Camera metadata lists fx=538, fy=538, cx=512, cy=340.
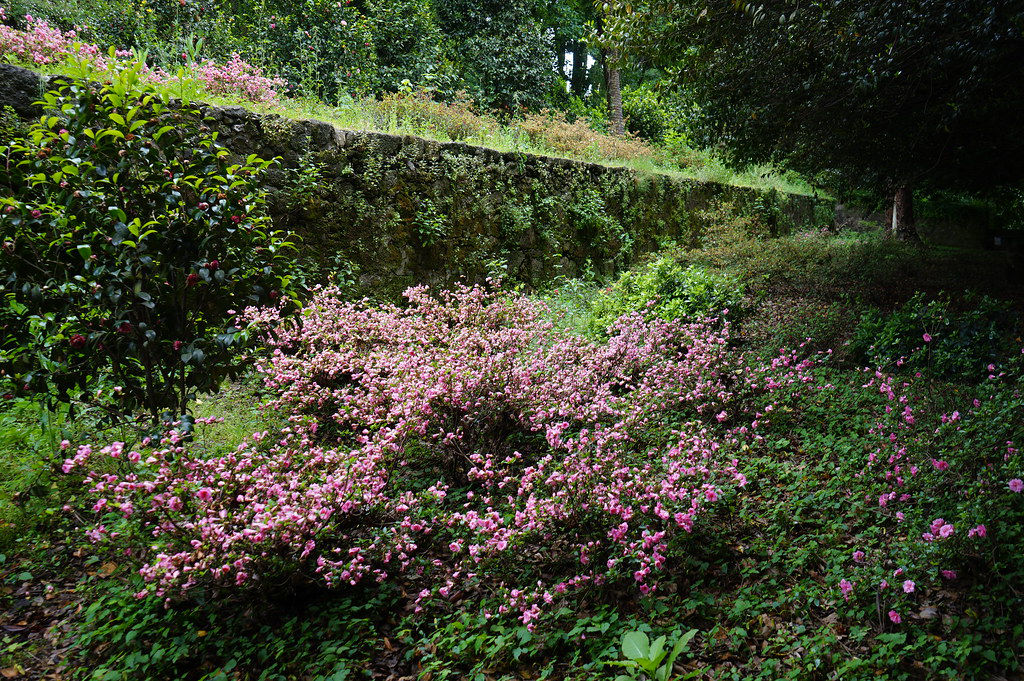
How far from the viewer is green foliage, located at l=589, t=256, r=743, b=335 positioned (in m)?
6.46

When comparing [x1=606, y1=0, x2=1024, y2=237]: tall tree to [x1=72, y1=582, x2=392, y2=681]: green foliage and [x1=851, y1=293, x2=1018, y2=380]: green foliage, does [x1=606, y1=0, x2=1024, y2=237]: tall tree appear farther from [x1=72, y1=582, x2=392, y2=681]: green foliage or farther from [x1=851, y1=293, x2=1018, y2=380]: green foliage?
[x1=72, y1=582, x2=392, y2=681]: green foliage

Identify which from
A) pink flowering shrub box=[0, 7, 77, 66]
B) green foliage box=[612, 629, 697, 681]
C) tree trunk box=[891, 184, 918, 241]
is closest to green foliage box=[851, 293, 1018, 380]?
green foliage box=[612, 629, 697, 681]

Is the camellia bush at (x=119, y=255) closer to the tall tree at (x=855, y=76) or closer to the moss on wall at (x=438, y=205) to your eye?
the moss on wall at (x=438, y=205)

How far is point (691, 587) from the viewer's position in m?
2.88

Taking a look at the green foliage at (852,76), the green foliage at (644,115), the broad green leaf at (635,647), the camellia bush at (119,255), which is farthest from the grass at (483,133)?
the broad green leaf at (635,647)

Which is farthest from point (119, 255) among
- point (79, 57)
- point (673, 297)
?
point (673, 297)

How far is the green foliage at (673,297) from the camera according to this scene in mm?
6457

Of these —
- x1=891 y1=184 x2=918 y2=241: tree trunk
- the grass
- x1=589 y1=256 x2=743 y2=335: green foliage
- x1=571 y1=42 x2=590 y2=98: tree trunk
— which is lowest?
x1=589 y1=256 x2=743 y2=335: green foliage

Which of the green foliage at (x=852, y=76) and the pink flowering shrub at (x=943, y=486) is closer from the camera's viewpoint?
the pink flowering shrub at (x=943, y=486)

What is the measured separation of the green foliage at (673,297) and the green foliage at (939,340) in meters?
1.51

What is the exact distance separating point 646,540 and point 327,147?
5.87m

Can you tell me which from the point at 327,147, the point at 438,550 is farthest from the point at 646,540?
the point at 327,147

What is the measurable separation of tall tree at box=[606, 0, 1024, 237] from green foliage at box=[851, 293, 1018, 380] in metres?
1.92

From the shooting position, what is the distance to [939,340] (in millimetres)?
5051
